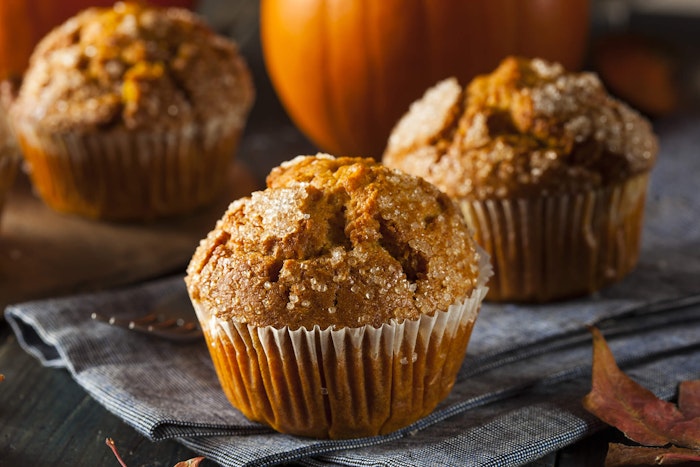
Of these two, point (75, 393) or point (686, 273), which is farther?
point (686, 273)

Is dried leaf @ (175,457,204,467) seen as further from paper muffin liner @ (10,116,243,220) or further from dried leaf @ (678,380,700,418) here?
paper muffin liner @ (10,116,243,220)

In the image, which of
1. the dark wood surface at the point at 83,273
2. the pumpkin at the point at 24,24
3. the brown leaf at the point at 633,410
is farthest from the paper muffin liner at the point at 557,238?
the pumpkin at the point at 24,24

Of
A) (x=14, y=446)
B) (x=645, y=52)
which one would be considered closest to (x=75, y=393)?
(x=14, y=446)

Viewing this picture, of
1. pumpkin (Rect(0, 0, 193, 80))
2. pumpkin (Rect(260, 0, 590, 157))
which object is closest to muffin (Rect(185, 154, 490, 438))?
pumpkin (Rect(260, 0, 590, 157))

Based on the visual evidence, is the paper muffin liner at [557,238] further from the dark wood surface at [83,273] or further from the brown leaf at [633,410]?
the dark wood surface at [83,273]

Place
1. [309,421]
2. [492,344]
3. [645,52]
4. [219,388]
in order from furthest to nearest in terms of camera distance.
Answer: [645,52]
[492,344]
[219,388]
[309,421]

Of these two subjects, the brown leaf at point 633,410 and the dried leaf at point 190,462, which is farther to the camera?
A: the brown leaf at point 633,410

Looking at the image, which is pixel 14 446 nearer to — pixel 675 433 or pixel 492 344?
pixel 492 344
